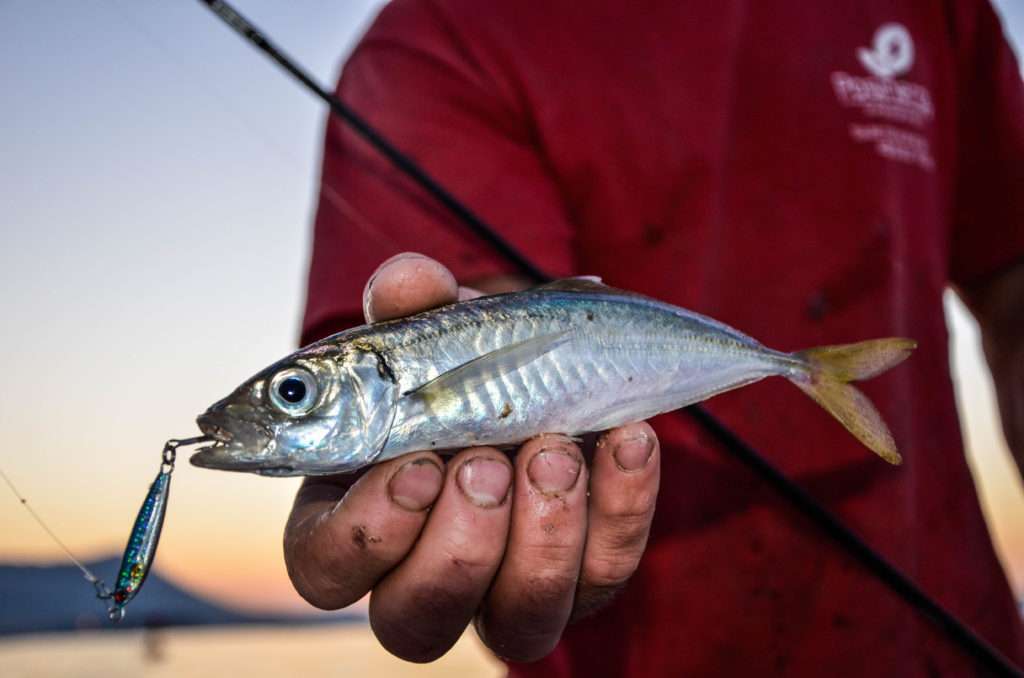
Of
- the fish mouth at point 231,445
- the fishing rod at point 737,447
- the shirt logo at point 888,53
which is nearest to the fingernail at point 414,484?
the fish mouth at point 231,445

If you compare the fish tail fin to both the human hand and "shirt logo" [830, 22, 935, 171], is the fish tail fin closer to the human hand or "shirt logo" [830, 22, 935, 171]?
the human hand

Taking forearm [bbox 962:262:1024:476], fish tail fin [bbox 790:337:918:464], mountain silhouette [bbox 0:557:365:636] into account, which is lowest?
mountain silhouette [bbox 0:557:365:636]

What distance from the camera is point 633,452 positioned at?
1729mm

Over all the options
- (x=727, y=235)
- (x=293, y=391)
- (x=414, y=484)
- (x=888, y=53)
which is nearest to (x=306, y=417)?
(x=293, y=391)

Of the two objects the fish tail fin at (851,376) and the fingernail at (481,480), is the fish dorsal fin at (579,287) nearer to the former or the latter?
the fingernail at (481,480)

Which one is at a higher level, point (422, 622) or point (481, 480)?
point (481, 480)

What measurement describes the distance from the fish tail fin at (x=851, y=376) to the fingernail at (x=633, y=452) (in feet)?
1.53

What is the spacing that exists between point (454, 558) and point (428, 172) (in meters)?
1.46

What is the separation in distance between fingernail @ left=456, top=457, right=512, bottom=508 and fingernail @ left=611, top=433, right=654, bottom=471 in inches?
10.0

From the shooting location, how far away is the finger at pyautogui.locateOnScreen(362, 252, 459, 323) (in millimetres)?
1779

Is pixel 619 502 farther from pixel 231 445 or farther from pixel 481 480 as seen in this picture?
pixel 231 445

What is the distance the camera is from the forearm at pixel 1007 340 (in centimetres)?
370

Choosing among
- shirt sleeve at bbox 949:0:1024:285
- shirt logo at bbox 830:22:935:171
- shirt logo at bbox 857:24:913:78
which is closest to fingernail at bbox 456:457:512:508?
shirt logo at bbox 830:22:935:171

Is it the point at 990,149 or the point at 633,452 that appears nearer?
the point at 633,452
